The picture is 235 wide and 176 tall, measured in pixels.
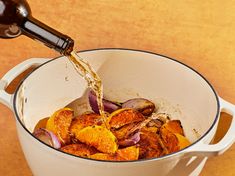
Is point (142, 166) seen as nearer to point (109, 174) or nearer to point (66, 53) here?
point (109, 174)

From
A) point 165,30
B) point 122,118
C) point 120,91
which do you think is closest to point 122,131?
point 122,118

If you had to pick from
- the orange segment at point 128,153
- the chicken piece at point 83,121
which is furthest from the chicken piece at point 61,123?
the orange segment at point 128,153

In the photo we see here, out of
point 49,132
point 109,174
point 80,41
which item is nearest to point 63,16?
point 80,41

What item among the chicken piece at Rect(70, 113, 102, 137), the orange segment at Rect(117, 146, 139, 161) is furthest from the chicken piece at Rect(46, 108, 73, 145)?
the orange segment at Rect(117, 146, 139, 161)

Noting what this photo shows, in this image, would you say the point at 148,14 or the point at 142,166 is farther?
the point at 148,14

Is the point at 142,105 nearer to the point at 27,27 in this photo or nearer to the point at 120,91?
the point at 120,91

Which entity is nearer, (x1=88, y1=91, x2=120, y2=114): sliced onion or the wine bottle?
the wine bottle

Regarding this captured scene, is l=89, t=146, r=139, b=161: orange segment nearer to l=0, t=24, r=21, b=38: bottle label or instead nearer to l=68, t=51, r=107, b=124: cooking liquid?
l=68, t=51, r=107, b=124: cooking liquid
